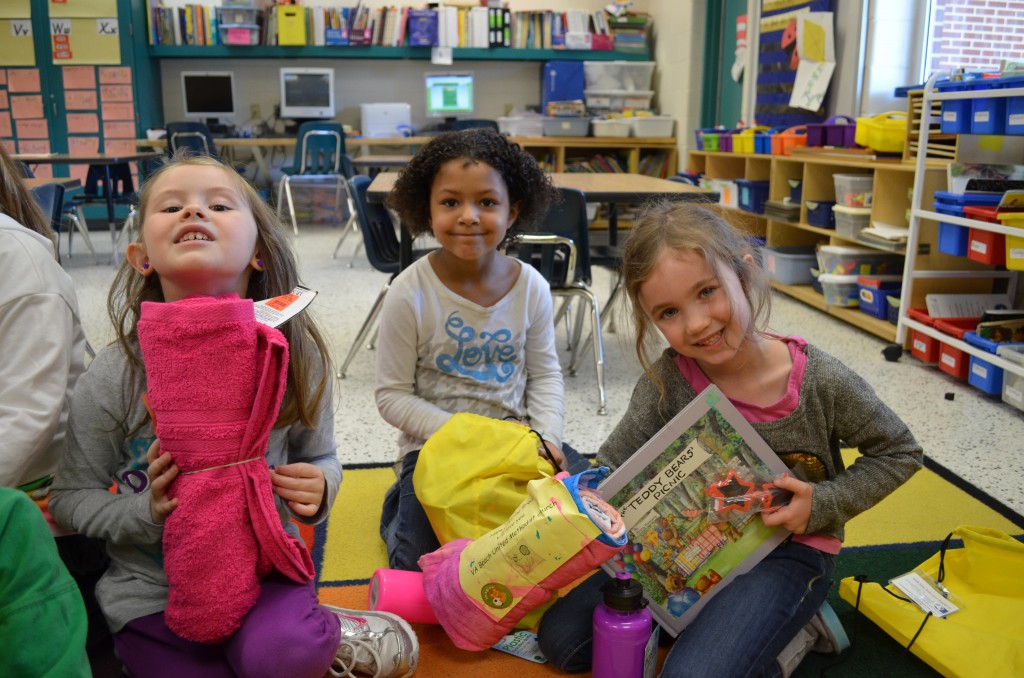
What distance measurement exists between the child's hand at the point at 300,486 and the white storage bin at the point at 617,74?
230 inches

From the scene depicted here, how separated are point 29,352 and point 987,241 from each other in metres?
2.47

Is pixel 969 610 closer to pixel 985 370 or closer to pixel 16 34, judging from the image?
pixel 985 370

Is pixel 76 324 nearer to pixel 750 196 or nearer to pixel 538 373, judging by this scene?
pixel 538 373

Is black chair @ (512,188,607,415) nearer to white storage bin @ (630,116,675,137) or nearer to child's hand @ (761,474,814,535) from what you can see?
child's hand @ (761,474,814,535)

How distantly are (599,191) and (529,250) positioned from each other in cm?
43

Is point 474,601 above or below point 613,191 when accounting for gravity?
below

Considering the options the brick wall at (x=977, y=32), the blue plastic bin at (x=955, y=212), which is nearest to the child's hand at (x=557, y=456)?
the blue plastic bin at (x=955, y=212)

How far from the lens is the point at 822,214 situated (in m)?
3.79

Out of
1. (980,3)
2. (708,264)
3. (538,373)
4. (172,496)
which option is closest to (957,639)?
(708,264)

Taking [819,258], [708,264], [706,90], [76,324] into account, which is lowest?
[819,258]

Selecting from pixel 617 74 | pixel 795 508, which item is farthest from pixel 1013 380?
pixel 617 74

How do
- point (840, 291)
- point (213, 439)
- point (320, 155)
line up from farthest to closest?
point (320, 155) < point (840, 291) < point (213, 439)

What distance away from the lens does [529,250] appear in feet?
8.38

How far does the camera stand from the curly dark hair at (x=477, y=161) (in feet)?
Result: 5.55
